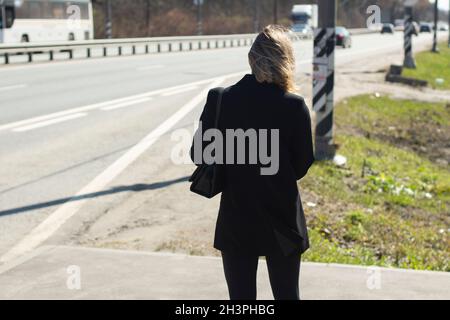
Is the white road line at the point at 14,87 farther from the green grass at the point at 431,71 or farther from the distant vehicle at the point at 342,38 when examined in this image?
the distant vehicle at the point at 342,38

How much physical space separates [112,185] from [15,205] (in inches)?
53.2

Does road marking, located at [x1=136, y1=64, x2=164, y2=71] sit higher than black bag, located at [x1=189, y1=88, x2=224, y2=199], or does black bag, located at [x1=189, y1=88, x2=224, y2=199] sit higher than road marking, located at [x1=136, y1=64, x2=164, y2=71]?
black bag, located at [x1=189, y1=88, x2=224, y2=199]

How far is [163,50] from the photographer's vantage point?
1779 inches

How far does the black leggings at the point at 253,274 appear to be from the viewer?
3678mm

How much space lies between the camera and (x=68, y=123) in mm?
14227

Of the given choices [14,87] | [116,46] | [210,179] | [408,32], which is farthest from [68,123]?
[116,46]

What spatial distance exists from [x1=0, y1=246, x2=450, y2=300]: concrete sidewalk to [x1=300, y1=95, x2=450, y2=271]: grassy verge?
2.79ft

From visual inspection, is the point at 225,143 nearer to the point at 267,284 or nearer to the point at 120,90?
the point at 267,284

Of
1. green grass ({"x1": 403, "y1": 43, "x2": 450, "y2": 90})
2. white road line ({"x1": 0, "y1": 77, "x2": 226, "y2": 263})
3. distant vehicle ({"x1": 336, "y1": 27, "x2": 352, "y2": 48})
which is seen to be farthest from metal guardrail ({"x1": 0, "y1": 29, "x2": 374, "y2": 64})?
white road line ({"x1": 0, "y1": 77, "x2": 226, "y2": 263})

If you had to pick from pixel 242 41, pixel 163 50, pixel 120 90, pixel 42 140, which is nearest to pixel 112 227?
pixel 42 140

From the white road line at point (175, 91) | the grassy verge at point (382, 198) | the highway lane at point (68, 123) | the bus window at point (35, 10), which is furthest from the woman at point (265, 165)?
the bus window at point (35, 10)

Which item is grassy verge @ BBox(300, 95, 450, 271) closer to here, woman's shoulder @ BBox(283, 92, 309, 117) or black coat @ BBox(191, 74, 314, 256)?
black coat @ BBox(191, 74, 314, 256)

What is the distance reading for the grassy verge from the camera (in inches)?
288
